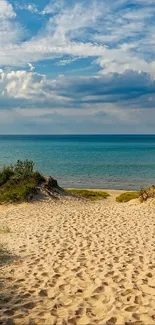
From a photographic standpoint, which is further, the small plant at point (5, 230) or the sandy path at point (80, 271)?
the small plant at point (5, 230)

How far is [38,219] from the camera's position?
17.8 metres

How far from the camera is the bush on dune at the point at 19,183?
23000mm

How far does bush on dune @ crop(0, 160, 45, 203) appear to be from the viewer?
75.5 feet

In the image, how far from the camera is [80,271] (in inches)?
374

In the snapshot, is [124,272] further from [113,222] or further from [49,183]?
[49,183]

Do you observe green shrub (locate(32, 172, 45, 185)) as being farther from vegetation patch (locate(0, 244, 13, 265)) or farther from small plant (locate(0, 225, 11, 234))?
vegetation patch (locate(0, 244, 13, 265))

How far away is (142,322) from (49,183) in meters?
20.1

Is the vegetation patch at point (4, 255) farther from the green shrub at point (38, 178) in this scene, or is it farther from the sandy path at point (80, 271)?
the green shrub at point (38, 178)

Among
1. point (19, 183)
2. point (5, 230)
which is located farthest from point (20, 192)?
point (5, 230)

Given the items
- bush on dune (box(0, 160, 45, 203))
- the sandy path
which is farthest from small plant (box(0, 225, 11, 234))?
bush on dune (box(0, 160, 45, 203))

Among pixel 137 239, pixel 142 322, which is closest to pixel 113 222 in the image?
pixel 137 239

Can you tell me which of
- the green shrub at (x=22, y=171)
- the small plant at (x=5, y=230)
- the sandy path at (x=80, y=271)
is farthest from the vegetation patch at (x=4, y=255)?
the green shrub at (x=22, y=171)

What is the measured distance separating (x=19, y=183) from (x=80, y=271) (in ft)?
55.4

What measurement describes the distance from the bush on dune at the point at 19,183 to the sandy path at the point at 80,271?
5.19 meters
